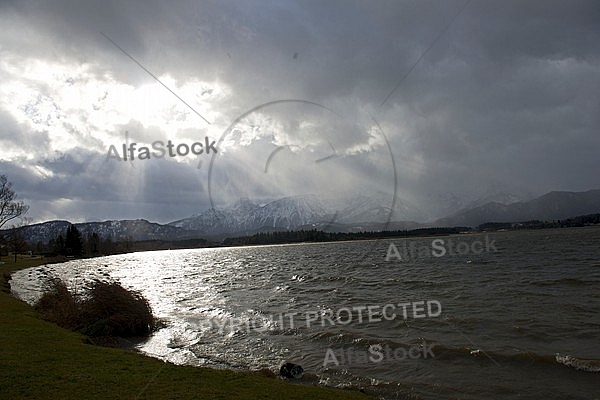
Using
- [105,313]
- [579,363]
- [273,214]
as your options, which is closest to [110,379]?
[273,214]

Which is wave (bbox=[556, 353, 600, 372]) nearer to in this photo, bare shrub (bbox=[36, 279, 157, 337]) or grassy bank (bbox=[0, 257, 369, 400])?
grassy bank (bbox=[0, 257, 369, 400])

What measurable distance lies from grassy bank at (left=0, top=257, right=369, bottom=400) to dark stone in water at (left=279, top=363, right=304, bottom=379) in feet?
7.67

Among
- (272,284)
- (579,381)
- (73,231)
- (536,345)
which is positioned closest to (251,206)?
(579,381)

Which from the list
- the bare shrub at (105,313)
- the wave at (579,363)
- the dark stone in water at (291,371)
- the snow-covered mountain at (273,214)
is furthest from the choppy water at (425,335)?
the snow-covered mountain at (273,214)

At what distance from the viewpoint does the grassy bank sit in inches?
414

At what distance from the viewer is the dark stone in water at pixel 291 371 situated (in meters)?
15.6

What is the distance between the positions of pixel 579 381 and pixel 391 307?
15.2 meters

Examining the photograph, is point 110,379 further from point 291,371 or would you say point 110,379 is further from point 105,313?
point 105,313

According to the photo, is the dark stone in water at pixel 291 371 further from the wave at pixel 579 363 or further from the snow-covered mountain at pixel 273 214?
the wave at pixel 579 363

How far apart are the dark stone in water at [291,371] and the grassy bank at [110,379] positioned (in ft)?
7.67

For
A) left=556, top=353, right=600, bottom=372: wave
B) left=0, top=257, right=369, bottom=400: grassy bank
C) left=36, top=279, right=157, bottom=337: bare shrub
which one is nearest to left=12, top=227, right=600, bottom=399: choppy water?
left=556, top=353, right=600, bottom=372: wave

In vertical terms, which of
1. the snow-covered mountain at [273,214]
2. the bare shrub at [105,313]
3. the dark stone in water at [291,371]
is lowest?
the dark stone in water at [291,371]

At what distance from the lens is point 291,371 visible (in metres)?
15.8

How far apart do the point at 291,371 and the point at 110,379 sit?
6904 mm
